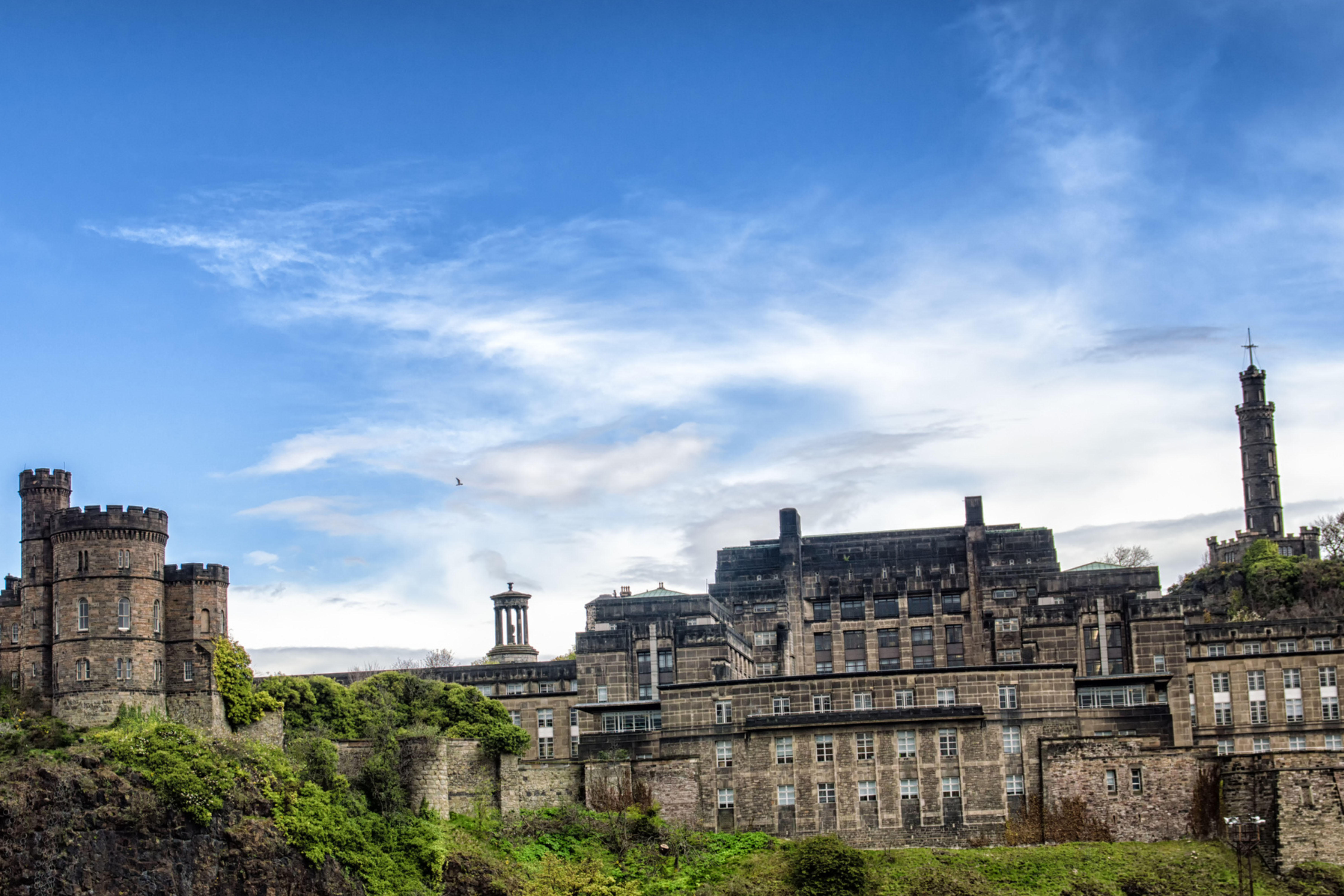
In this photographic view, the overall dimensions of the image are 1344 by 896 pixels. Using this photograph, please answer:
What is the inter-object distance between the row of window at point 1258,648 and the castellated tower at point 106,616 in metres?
61.9

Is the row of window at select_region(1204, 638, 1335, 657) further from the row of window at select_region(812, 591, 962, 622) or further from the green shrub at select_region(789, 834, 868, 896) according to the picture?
the green shrub at select_region(789, 834, 868, 896)

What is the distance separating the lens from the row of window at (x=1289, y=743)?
4198 inches

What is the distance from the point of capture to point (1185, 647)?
108m

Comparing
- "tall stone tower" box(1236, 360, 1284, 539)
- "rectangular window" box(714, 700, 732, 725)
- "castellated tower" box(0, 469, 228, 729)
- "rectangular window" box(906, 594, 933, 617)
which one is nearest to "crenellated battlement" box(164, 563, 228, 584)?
"castellated tower" box(0, 469, 228, 729)

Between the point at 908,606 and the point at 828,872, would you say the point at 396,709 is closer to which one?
the point at 828,872

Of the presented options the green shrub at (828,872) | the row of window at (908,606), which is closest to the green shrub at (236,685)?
the green shrub at (828,872)

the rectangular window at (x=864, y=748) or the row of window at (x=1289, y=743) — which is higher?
the rectangular window at (x=864, y=748)

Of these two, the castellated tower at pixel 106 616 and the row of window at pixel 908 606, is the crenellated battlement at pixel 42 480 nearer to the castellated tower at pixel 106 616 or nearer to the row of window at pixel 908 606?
the castellated tower at pixel 106 616

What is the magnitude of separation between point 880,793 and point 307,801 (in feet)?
95.9

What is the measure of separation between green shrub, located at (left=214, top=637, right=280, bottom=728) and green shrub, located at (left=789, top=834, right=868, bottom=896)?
1115 inches

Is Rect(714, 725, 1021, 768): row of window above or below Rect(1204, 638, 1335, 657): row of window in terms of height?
below

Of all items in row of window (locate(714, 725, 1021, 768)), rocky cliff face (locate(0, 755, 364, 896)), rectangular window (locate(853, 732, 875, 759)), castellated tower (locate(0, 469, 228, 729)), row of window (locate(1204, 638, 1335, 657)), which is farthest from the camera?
row of window (locate(1204, 638, 1335, 657))

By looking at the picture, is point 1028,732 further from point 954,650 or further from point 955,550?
point 955,550

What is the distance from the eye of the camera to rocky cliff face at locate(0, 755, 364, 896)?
67.2 meters
